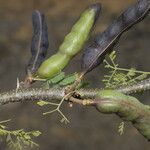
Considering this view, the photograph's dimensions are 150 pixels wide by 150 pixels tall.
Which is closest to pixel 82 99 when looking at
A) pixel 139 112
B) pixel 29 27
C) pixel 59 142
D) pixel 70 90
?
pixel 70 90

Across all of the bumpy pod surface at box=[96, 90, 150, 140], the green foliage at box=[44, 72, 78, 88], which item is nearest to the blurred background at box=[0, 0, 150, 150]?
the green foliage at box=[44, 72, 78, 88]

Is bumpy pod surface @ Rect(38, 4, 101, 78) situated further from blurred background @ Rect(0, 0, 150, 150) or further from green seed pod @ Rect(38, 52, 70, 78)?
blurred background @ Rect(0, 0, 150, 150)

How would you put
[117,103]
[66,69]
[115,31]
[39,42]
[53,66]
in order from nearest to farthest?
[117,103]
[115,31]
[53,66]
[39,42]
[66,69]

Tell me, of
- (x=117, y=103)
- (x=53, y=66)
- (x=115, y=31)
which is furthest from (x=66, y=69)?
(x=117, y=103)

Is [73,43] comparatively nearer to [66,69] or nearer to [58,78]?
[58,78]

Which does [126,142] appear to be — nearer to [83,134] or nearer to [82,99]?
[83,134]

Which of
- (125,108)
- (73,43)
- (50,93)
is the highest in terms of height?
(73,43)
